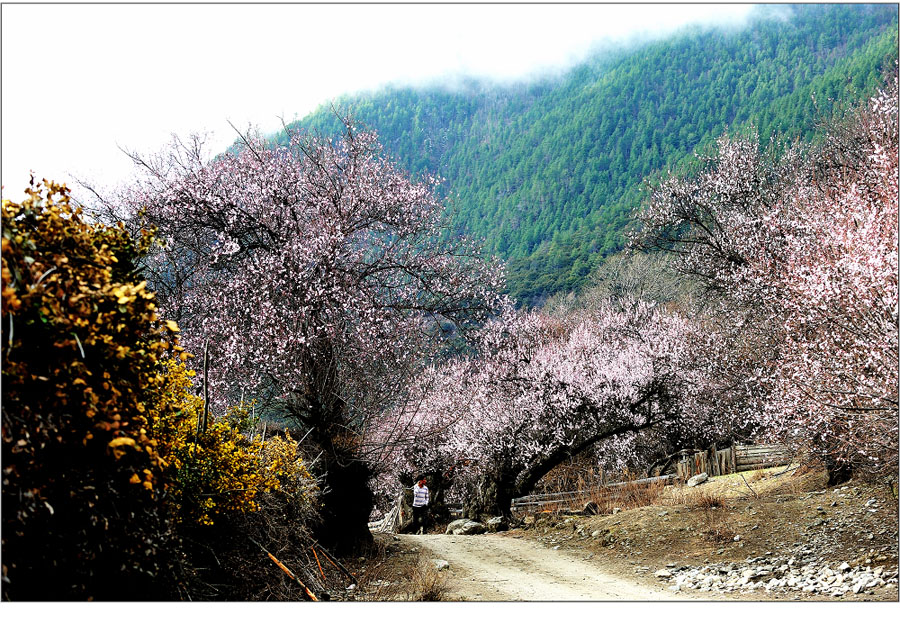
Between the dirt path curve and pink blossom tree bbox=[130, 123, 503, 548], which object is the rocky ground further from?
pink blossom tree bbox=[130, 123, 503, 548]

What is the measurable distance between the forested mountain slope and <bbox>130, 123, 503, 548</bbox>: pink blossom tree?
699mm

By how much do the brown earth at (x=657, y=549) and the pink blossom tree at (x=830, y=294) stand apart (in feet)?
1.91

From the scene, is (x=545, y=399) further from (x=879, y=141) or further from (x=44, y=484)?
(x=44, y=484)

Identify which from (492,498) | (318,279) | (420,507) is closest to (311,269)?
(318,279)

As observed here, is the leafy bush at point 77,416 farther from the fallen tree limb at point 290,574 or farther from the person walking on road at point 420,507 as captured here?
the person walking on road at point 420,507

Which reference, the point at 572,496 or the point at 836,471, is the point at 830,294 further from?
the point at 572,496

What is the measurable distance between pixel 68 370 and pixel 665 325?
44.8 feet

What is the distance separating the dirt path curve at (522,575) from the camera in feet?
15.3

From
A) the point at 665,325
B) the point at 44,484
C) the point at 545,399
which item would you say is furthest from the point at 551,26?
the point at 665,325

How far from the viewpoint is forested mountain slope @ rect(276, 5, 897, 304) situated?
612 cm

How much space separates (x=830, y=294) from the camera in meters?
5.14

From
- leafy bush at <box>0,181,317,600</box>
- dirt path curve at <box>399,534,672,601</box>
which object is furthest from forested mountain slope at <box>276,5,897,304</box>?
leafy bush at <box>0,181,317,600</box>

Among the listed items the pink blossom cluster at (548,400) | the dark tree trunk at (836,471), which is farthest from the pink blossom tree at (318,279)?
the dark tree trunk at (836,471)

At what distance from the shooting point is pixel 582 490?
1249cm
